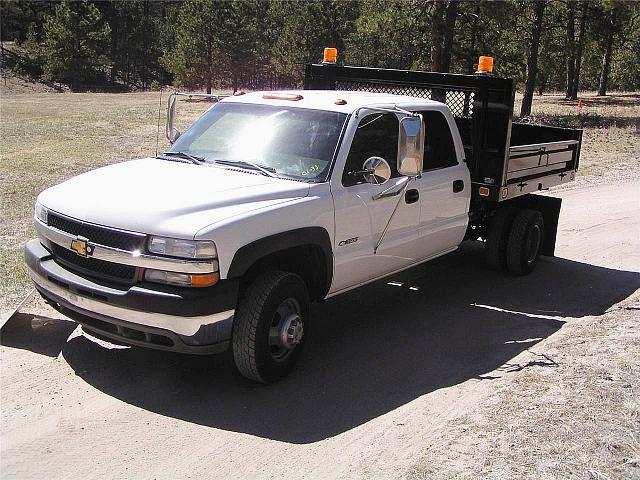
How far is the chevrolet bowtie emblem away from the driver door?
1761mm

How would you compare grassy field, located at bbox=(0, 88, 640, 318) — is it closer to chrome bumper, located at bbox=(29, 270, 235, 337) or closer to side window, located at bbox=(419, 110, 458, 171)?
chrome bumper, located at bbox=(29, 270, 235, 337)

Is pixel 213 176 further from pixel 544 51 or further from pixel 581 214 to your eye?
pixel 544 51

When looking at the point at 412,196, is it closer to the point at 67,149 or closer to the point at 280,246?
the point at 280,246

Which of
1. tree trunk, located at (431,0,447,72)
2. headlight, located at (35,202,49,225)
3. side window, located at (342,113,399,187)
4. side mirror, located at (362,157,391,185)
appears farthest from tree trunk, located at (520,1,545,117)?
headlight, located at (35,202,49,225)

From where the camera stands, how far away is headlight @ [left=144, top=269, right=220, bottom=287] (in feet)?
14.5

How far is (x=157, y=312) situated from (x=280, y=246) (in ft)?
3.07

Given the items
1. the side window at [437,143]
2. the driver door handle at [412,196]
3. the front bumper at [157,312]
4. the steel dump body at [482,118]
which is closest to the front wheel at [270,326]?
the front bumper at [157,312]

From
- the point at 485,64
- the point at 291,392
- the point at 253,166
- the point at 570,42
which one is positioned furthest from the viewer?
the point at 570,42

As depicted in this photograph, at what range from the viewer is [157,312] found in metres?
4.40

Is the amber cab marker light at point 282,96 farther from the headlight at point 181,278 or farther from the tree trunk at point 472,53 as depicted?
the tree trunk at point 472,53

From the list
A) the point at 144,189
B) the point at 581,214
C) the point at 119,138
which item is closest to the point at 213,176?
the point at 144,189

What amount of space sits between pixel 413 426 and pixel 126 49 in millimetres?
81092

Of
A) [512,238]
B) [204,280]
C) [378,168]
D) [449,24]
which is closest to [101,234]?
[204,280]

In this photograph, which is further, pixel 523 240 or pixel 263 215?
pixel 523 240
